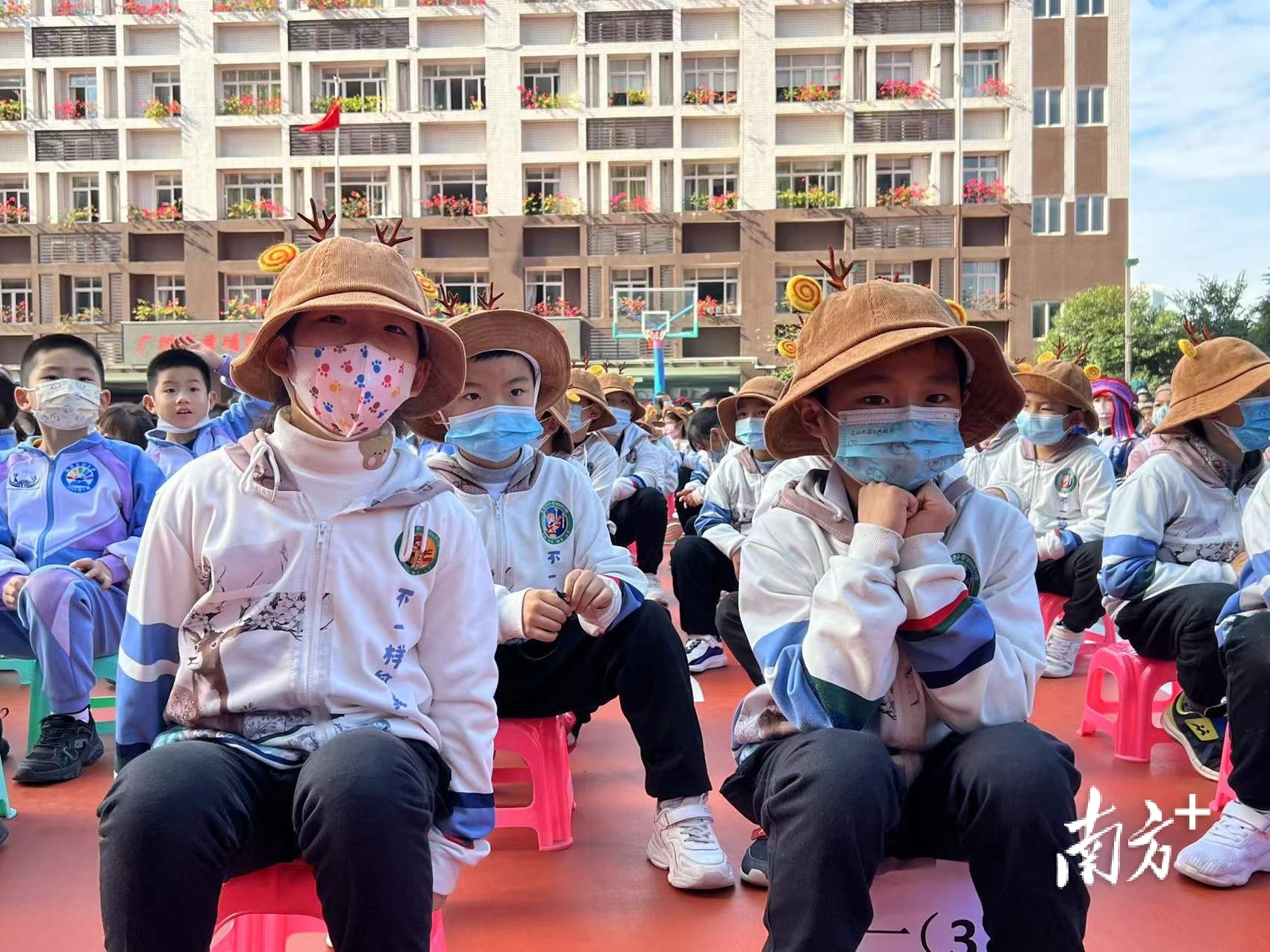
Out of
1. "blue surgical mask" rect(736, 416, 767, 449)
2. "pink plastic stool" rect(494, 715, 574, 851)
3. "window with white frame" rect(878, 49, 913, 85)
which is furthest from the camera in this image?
"window with white frame" rect(878, 49, 913, 85)

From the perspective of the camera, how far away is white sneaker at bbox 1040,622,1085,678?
500 cm

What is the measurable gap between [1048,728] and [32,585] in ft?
11.8

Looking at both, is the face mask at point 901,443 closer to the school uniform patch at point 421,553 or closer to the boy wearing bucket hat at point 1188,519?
the school uniform patch at point 421,553

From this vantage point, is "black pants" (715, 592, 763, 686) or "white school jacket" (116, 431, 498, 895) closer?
"white school jacket" (116, 431, 498, 895)

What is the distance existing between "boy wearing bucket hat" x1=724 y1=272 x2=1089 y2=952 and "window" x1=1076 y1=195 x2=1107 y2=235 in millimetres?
32414

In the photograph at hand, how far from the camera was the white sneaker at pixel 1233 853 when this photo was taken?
266 centimetres

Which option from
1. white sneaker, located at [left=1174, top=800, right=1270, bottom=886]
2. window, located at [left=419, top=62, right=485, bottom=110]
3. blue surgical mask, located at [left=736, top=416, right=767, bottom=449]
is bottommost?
white sneaker, located at [left=1174, top=800, right=1270, bottom=886]

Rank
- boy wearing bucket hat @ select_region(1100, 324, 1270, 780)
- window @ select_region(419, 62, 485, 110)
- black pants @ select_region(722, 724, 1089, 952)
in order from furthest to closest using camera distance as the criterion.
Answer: window @ select_region(419, 62, 485, 110)
boy wearing bucket hat @ select_region(1100, 324, 1270, 780)
black pants @ select_region(722, 724, 1089, 952)

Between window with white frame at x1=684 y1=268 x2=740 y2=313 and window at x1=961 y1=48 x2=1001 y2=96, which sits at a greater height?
window at x1=961 y1=48 x2=1001 y2=96

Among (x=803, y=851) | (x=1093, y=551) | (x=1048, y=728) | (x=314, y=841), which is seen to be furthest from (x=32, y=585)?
(x=1093, y=551)

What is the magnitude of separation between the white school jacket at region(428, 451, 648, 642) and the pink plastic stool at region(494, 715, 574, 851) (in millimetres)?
376

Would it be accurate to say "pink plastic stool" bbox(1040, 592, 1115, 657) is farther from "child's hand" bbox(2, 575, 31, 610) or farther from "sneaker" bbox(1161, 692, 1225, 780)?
"child's hand" bbox(2, 575, 31, 610)

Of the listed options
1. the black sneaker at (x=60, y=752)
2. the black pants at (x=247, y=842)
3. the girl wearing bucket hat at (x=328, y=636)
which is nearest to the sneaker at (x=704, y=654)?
the black sneaker at (x=60, y=752)

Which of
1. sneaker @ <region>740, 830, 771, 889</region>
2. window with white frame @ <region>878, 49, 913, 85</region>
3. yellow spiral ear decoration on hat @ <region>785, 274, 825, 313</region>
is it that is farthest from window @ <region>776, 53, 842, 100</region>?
sneaker @ <region>740, 830, 771, 889</region>
